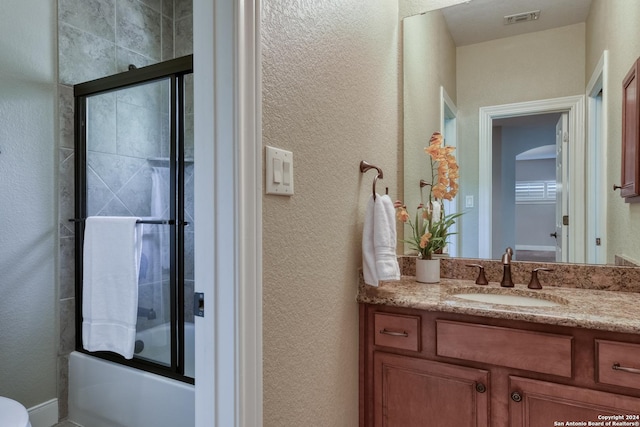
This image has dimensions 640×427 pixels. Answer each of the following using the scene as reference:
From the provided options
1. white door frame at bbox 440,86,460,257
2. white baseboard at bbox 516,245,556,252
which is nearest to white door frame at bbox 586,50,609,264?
white baseboard at bbox 516,245,556,252

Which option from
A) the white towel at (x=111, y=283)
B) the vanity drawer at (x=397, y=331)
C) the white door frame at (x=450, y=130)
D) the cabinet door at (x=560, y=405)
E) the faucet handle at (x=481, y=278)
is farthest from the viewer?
the white towel at (x=111, y=283)

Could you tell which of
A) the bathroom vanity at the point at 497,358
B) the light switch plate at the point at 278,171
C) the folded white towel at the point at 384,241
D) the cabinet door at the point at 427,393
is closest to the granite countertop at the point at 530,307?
the bathroom vanity at the point at 497,358

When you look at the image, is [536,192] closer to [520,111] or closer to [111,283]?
[520,111]

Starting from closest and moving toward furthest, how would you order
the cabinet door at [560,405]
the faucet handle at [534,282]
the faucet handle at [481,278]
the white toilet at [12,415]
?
the cabinet door at [560,405]
the white toilet at [12,415]
the faucet handle at [534,282]
the faucet handle at [481,278]

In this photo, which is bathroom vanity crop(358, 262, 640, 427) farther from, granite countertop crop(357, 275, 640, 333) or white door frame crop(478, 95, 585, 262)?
white door frame crop(478, 95, 585, 262)

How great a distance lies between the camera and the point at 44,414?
1.98 m

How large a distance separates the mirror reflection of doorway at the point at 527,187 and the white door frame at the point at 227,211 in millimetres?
1256

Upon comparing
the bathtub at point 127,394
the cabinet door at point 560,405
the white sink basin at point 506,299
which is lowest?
the bathtub at point 127,394

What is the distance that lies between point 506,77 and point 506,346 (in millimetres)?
1172

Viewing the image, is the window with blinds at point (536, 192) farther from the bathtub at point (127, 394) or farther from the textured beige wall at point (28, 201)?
the textured beige wall at point (28, 201)

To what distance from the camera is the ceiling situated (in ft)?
5.17

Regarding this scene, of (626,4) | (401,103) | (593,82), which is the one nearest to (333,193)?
(401,103)

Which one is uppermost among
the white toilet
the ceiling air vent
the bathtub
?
the ceiling air vent

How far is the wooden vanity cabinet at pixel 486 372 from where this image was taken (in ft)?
3.47
